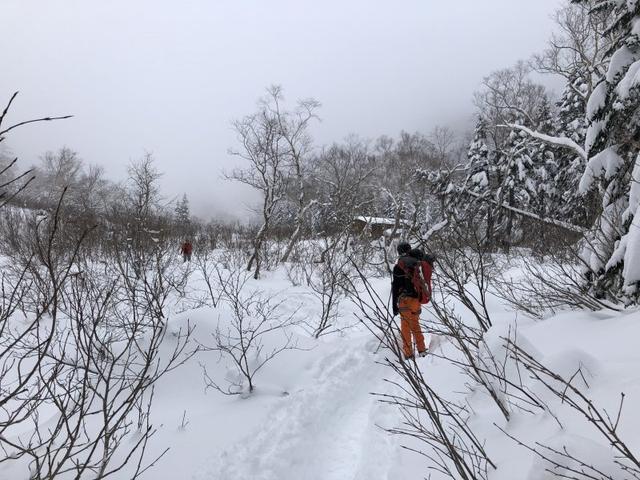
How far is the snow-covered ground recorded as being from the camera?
1.95m

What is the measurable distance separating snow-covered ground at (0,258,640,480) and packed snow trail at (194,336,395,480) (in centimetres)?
1

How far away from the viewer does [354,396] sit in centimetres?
469

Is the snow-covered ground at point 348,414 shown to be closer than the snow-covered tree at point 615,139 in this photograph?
Yes

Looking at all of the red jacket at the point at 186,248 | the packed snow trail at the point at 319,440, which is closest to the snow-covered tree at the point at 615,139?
the packed snow trail at the point at 319,440

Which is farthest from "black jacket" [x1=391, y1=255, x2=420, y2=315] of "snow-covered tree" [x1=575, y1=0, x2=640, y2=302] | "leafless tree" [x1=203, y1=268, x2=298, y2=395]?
"snow-covered tree" [x1=575, y1=0, x2=640, y2=302]

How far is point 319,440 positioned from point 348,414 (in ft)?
2.15

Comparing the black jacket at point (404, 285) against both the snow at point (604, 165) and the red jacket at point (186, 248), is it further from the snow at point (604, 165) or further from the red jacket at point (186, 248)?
the red jacket at point (186, 248)

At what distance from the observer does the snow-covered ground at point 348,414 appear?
76.6 inches

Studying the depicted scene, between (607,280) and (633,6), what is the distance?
11.8 ft

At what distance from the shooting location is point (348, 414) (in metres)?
4.22

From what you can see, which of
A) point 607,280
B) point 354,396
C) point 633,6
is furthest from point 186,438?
point 633,6

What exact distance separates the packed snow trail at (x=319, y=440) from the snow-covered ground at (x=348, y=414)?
0.04 feet

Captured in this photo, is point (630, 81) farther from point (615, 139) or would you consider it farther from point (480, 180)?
point (480, 180)

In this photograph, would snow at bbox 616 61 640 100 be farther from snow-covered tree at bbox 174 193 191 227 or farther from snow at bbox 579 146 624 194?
snow-covered tree at bbox 174 193 191 227
